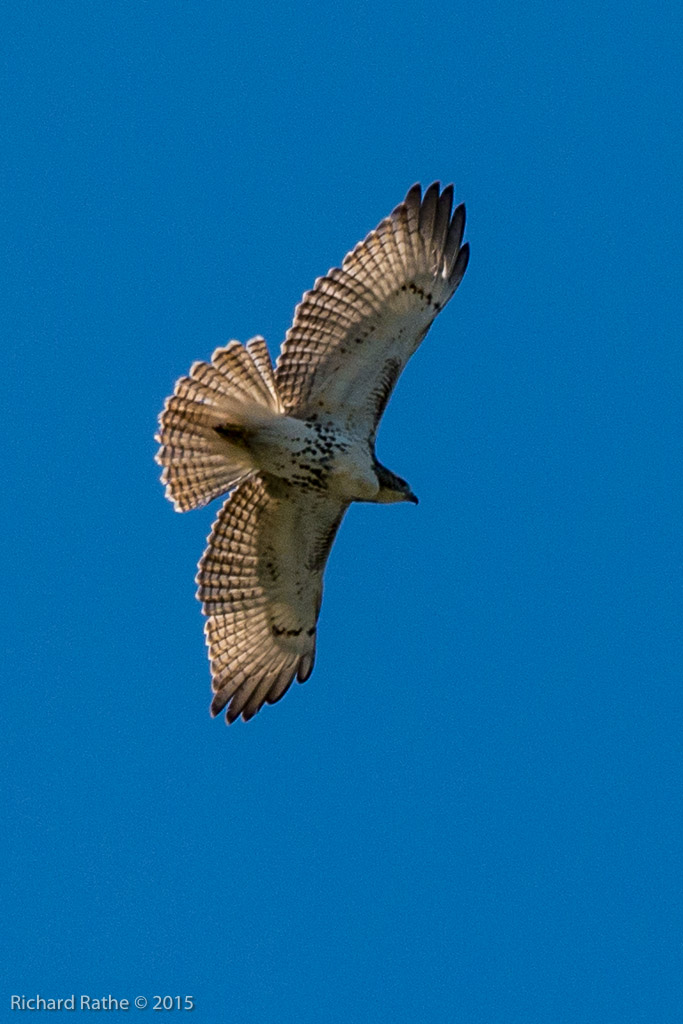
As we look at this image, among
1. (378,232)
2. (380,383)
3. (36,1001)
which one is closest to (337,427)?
(380,383)

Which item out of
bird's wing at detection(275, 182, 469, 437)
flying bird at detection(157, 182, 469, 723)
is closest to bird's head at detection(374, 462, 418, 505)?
flying bird at detection(157, 182, 469, 723)

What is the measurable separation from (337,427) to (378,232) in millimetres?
1311

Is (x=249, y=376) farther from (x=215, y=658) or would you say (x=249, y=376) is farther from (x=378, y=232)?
(x=215, y=658)

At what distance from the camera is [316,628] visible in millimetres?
14875

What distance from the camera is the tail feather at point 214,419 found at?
44.9 ft

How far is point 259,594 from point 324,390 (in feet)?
5.57

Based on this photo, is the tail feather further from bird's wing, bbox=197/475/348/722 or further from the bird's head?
the bird's head

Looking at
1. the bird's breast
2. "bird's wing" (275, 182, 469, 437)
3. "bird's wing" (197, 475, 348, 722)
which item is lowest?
"bird's wing" (197, 475, 348, 722)

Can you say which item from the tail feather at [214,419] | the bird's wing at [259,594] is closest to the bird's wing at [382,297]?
the tail feather at [214,419]

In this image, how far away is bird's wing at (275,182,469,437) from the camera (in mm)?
13703

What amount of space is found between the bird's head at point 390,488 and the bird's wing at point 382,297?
2.17ft

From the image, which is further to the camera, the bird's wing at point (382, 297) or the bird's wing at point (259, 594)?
the bird's wing at point (259, 594)

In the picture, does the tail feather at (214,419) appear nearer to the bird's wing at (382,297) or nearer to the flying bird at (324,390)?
the flying bird at (324,390)

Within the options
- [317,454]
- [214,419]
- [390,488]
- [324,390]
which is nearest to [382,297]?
[324,390]
